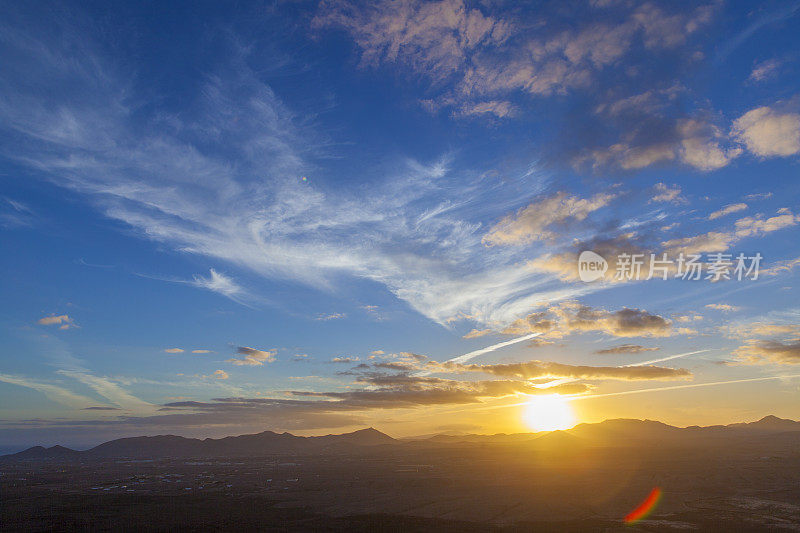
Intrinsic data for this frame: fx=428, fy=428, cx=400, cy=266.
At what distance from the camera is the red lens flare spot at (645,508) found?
204 feet

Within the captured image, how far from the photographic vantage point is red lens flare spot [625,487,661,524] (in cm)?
6216

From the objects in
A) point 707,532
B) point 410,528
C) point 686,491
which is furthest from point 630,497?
point 410,528

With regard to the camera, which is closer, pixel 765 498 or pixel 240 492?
pixel 765 498

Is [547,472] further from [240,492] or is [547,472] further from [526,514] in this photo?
[240,492]

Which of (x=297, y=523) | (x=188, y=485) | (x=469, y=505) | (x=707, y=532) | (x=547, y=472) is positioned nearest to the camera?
(x=707, y=532)

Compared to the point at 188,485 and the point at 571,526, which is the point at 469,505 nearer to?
the point at 571,526

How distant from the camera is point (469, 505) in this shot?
77625mm

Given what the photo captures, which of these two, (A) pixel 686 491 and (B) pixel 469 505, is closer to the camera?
(B) pixel 469 505

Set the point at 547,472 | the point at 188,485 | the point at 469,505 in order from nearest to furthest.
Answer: the point at 469,505 < the point at 188,485 < the point at 547,472

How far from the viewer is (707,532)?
54094 mm

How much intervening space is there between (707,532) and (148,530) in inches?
2991

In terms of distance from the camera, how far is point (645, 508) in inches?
2783

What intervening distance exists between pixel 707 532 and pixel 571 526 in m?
16.1

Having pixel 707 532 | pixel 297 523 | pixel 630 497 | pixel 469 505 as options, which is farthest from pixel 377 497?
pixel 707 532
